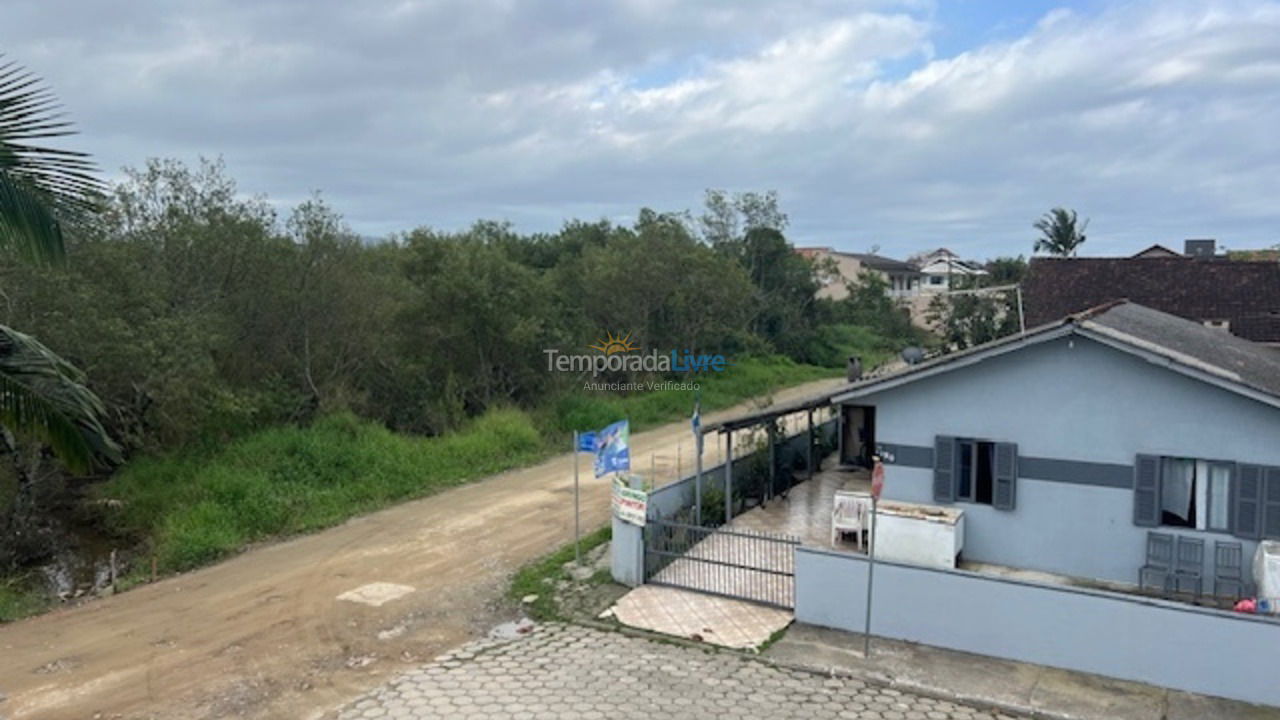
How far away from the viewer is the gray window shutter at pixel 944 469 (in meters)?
12.7

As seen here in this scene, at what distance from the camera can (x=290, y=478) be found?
692 inches

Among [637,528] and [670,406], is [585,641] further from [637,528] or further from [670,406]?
[670,406]

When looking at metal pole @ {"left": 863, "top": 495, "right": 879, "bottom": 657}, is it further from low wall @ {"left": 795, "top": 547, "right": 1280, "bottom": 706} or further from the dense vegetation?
the dense vegetation

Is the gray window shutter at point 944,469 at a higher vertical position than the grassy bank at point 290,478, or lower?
higher

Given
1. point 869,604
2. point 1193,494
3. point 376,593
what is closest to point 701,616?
point 869,604

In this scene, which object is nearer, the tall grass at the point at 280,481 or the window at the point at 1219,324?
the tall grass at the point at 280,481

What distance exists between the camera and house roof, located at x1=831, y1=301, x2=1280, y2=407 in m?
10.8

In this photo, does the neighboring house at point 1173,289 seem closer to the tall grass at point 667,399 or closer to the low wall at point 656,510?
the tall grass at point 667,399

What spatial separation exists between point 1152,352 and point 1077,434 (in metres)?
1.54

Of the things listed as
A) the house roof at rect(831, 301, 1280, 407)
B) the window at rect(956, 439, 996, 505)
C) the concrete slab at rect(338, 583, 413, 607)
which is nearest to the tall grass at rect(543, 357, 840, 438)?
the concrete slab at rect(338, 583, 413, 607)

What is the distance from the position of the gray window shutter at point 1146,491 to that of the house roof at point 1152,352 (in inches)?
52.4

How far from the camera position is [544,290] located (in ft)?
83.0

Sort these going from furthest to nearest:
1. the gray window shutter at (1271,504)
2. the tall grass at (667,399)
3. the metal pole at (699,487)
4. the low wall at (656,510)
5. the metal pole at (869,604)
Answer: the tall grass at (667,399) → the metal pole at (699,487) → the low wall at (656,510) → the gray window shutter at (1271,504) → the metal pole at (869,604)

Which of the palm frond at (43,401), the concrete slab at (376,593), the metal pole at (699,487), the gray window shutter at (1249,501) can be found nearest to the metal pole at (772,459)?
the metal pole at (699,487)
